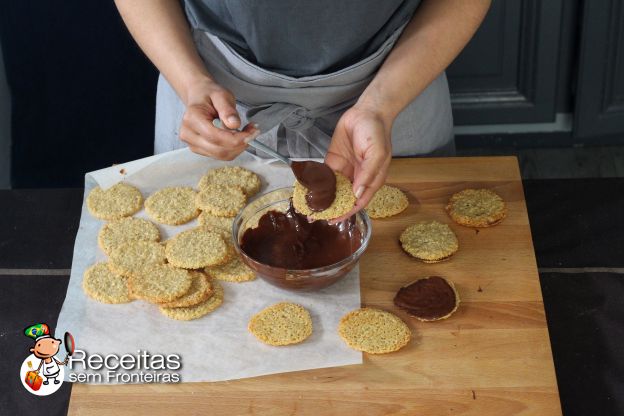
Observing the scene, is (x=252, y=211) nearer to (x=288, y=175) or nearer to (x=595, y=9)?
(x=288, y=175)

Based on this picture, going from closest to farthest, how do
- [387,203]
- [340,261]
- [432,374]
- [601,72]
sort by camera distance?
[432,374] < [340,261] < [387,203] < [601,72]

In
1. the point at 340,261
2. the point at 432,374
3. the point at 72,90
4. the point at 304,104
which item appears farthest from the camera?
the point at 72,90

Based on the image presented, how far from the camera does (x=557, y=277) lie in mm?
1630

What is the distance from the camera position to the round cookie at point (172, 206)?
1531 millimetres

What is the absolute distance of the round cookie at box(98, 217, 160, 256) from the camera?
1486 mm

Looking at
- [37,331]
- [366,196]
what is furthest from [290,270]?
[37,331]

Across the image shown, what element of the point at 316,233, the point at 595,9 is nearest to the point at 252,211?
the point at 316,233

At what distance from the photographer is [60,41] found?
7.93ft

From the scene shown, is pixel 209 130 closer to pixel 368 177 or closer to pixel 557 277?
pixel 368 177

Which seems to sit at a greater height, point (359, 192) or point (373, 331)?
point (359, 192)

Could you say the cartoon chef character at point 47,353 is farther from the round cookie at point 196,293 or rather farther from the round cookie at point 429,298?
the round cookie at point 429,298

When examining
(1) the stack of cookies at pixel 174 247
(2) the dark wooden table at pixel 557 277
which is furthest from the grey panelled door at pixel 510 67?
(1) the stack of cookies at pixel 174 247

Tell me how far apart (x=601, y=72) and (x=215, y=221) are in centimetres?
174

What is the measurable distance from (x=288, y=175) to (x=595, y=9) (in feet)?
4.89
